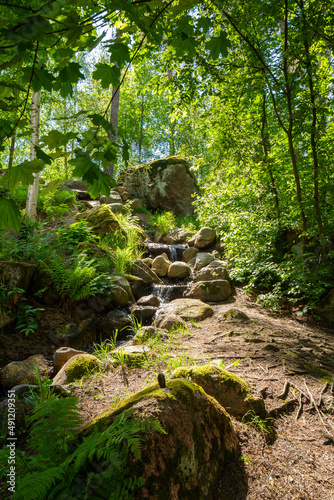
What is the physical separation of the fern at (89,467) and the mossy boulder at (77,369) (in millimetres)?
1683

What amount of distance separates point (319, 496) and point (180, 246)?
9156mm

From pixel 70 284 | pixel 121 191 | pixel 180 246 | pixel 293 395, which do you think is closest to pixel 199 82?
pixel 70 284

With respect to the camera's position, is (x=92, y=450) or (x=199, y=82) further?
(x=199, y=82)

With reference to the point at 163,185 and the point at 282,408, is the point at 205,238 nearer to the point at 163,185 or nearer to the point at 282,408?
the point at 163,185

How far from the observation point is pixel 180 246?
34.8ft

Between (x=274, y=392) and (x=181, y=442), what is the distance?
1.49m

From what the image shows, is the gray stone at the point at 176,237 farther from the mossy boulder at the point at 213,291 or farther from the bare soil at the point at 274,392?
the bare soil at the point at 274,392

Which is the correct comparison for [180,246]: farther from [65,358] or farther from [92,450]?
[92,450]

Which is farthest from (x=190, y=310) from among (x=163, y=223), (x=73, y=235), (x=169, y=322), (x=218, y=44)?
(x=163, y=223)

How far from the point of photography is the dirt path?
1644 millimetres

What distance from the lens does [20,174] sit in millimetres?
1087

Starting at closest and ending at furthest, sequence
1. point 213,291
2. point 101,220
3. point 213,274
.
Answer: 1. point 213,291
2. point 213,274
3. point 101,220

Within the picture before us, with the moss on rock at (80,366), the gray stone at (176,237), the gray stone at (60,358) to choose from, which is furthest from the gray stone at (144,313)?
the gray stone at (176,237)

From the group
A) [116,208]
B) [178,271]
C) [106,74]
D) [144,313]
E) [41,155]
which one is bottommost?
[144,313]
